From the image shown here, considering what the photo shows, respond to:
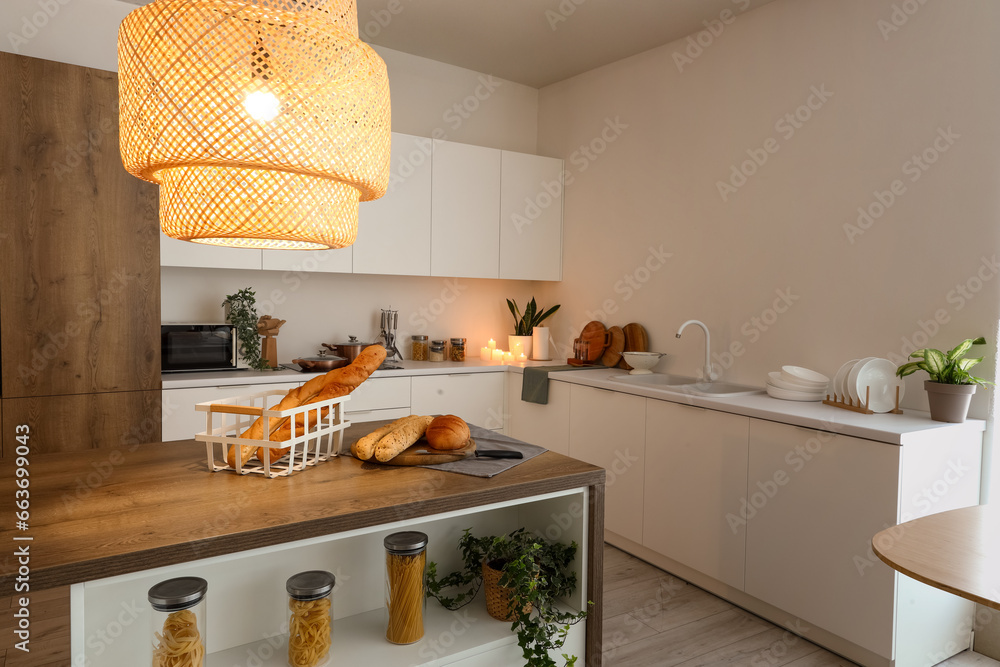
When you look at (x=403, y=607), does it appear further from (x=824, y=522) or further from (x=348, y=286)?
(x=348, y=286)

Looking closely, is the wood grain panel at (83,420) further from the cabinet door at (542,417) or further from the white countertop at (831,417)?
the white countertop at (831,417)

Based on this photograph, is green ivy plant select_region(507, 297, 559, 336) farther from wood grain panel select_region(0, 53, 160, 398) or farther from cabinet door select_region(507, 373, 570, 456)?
wood grain panel select_region(0, 53, 160, 398)

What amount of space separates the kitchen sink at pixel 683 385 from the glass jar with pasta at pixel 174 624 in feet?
7.34

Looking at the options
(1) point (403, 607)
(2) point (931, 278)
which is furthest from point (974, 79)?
(1) point (403, 607)

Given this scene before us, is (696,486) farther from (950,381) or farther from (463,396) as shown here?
(463,396)

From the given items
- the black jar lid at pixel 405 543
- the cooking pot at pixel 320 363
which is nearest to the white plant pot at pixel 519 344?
the cooking pot at pixel 320 363

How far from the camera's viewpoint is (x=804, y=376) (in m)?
2.86

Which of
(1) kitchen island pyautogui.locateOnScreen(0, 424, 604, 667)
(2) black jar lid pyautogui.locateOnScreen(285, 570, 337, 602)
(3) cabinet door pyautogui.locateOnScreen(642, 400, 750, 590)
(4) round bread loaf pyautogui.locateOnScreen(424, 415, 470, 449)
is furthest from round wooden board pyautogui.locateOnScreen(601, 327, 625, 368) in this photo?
(2) black jar lid pyautogui.locateOnScreen(285, 570, 337, 602)

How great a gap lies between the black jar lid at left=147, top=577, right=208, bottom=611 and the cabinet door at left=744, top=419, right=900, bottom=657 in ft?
6.83

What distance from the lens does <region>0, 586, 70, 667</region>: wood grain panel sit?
86.4 inches

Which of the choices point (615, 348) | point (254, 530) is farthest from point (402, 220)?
point (254, 530)

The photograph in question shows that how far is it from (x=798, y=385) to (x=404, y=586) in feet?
6.70

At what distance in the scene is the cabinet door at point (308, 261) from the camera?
3.43 meters

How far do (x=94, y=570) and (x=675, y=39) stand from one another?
363cm
